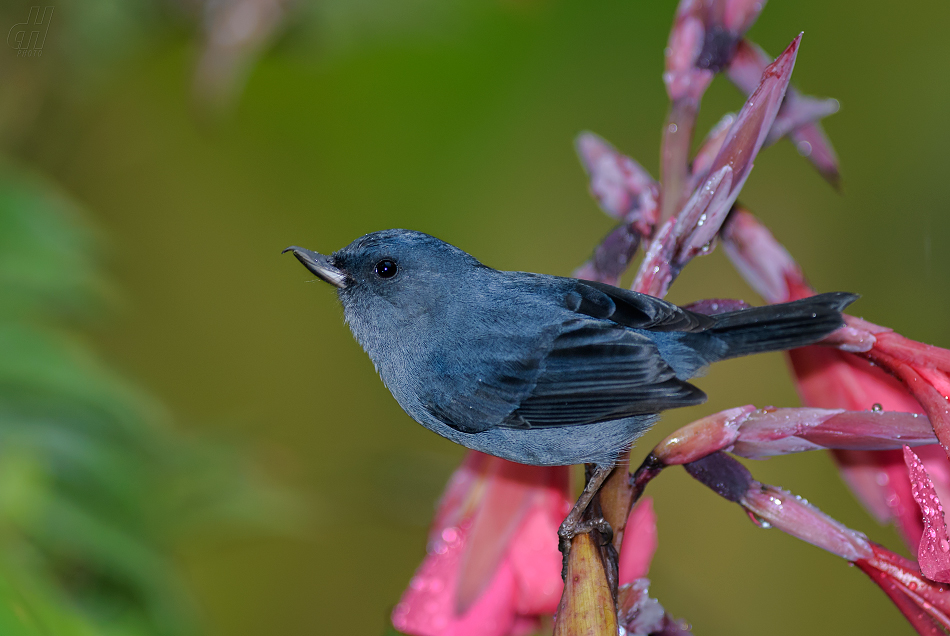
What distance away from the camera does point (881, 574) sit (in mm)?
524

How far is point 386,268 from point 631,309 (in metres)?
0.21

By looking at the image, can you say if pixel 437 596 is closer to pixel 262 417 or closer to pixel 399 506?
pixel 399 506

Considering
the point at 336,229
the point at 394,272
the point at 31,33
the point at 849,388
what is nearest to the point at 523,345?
the point at 394,272

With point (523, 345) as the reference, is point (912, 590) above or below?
below

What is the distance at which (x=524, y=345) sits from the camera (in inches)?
24.1

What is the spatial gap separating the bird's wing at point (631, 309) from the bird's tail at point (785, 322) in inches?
0.9

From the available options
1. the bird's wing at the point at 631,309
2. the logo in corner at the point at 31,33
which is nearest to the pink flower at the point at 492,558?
the bird's wing at the point at 631,309

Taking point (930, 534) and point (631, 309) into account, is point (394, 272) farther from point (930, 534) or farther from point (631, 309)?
point (930, 534)

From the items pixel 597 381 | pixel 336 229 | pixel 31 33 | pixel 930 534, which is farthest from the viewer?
pixel 336 229

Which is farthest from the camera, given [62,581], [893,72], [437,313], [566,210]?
[566,210]

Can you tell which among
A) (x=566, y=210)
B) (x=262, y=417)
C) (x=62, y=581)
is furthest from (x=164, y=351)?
(x=566, y=210)

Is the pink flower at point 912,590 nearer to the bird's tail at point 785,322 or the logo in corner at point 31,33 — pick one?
the bird's tail at point 785,322

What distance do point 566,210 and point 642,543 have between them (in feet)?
2.59

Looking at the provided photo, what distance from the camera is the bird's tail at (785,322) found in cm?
53
